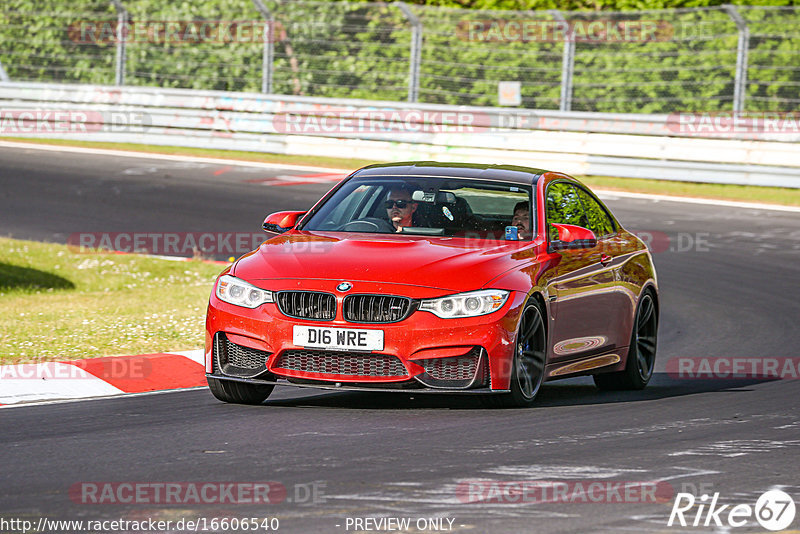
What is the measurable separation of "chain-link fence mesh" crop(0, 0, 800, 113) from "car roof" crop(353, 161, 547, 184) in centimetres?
1350

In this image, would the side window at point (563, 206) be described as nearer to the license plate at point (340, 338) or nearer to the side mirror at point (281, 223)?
the side mirror at point (281, 223)

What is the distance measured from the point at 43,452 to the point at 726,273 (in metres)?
10.2

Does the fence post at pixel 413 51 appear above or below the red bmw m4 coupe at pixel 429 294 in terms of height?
above

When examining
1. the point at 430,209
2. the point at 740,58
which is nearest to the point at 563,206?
the point at 430,209

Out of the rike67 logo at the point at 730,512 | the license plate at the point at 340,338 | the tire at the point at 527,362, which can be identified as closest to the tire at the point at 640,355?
the tire at the point at 527,362

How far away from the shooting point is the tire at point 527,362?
829 cm

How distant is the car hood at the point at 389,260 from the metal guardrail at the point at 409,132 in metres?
14.2

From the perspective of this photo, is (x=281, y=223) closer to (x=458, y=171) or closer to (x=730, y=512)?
(x=458, y=171)

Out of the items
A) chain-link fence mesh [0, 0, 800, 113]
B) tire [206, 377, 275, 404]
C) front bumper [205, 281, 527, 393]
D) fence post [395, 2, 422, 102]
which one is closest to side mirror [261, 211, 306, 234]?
tire [206, 377, 275, 404]

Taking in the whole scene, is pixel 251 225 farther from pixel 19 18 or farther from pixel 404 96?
pixel 19 18

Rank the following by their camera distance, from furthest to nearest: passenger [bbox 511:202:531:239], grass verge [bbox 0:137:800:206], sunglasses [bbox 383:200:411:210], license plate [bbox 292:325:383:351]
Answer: grass verge [bbox 0:137:800:206]
sunglasses [bbox 383:200:411:210]
passenger [bbox 511:202:531:239]
license plate [bbox 292:325:383:351]

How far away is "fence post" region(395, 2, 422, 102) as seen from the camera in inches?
973

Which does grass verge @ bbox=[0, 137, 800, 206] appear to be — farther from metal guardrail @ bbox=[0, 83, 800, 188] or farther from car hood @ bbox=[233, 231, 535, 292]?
car hood @ bbox=[233, 231, 535, 292]

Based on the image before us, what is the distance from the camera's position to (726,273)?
15.7m
